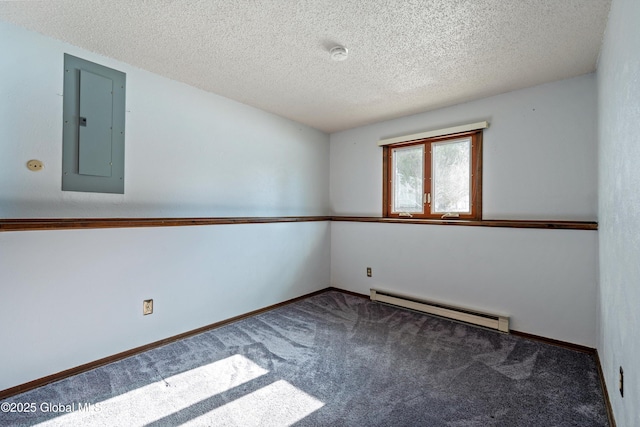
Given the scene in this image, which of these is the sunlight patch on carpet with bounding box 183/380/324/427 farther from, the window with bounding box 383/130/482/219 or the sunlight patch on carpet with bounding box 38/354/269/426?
the window with bounding box 383/130/482/219

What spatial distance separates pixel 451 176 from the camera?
10.8 ft

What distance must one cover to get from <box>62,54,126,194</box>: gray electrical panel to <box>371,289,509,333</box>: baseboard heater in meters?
2.95

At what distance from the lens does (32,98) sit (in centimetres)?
199

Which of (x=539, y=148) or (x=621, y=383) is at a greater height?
(x=539, y=148)

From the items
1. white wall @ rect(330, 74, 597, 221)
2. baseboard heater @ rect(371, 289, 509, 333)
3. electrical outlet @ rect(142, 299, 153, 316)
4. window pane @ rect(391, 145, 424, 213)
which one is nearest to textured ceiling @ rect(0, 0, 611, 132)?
white wall @ rect(330, 74, 597, 221)

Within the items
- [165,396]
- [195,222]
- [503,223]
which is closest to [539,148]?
[503,223]

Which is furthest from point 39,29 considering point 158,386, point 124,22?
point 158,386

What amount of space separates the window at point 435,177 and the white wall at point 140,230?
4.16ft

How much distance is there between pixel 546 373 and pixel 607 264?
0.86 m

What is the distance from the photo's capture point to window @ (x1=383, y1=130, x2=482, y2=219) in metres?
3.14

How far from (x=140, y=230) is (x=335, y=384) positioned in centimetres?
184

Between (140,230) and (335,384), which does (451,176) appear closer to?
(335,384)

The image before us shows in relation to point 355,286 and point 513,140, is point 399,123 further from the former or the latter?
point 355,286

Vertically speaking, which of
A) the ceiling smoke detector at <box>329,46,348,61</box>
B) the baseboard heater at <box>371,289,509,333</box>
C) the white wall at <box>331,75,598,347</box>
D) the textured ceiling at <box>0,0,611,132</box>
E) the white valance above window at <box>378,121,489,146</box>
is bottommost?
the baseboard heater at <box>371,289,509,333</box>
